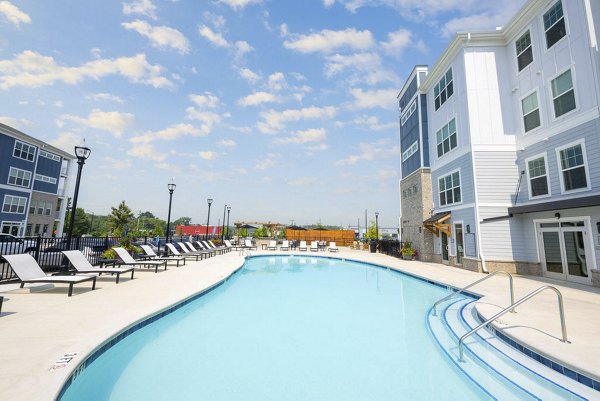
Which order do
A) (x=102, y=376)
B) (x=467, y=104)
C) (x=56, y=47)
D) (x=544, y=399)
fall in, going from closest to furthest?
(x=544, y=399) → (x=102, y=376) → (x=56, y=47) → (x=467, y=104)

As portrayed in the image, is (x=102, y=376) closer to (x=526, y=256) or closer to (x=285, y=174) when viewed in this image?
(x=526, y=256)

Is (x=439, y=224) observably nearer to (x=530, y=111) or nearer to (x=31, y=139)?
(x=530, y=111)

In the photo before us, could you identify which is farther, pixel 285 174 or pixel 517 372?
pixel 285 174

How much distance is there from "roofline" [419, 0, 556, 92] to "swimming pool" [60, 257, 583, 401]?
519 inches

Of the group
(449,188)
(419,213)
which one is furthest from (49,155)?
(449,188)

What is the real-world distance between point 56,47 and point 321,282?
13.7m

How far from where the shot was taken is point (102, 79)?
12.3m

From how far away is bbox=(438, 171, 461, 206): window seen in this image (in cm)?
1476

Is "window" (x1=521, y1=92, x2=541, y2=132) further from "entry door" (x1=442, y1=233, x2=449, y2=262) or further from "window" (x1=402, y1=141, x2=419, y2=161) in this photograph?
"window" (x1=402, y1=141, x2=419, y2=161)

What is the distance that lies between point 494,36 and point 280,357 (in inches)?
678

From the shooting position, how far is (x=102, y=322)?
15.4 feet

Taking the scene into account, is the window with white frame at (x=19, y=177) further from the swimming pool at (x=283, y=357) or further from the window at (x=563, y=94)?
the window at (x=563, y=94)

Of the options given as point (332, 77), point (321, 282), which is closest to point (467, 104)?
point (332, 77)

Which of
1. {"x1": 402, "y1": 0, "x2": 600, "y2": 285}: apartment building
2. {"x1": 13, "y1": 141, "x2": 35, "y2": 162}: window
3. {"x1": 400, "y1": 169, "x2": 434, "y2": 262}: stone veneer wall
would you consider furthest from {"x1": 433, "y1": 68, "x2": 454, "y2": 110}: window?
{"x1": 13, "y1": 141, "x2": 35, "y2": 162}: window
